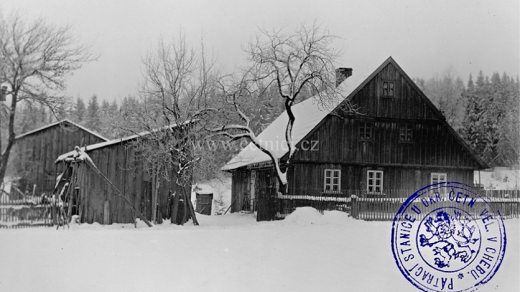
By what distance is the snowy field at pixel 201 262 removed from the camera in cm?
1060

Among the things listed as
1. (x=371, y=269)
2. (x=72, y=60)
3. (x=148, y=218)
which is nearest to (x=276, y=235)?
(x=371, y=269)

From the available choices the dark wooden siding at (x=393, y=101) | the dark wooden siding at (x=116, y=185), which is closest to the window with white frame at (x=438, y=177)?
the dark wooden siding at (x=393, y=101)

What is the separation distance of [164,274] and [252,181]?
19352 millimetres

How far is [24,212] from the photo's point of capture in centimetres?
1374

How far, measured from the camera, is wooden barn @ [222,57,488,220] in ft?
81.7

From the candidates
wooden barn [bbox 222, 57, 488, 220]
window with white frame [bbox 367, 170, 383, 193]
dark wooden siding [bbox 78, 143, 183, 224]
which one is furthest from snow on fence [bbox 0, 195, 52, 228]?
window with white frame [bbox 367, 170, 383, 193]

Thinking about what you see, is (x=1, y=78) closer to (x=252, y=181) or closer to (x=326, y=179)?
(x=326, y=179)

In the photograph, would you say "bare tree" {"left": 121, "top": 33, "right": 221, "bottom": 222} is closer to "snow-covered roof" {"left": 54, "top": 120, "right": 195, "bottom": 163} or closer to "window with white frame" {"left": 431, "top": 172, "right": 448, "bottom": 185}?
"snow-covered roof" {"left": 54, "top": 120, "right": 195, "bottom": 163}

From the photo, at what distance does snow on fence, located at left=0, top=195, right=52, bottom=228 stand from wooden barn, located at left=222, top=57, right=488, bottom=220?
1150cm

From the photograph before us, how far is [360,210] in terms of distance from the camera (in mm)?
21375

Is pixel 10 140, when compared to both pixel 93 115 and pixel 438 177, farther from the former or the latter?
pixel 438 177

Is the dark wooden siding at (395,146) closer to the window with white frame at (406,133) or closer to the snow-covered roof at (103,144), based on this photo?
the window with white frame at (406,133)

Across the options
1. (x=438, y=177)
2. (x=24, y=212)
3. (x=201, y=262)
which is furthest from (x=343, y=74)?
(x=24, y=212)

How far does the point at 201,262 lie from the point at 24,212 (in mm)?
5791
